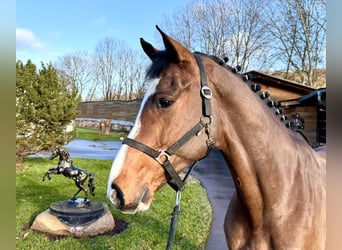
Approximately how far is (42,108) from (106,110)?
1.51m

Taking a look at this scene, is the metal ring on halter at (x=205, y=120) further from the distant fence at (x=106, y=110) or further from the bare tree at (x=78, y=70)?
the bare tree at (x=78, y=70)

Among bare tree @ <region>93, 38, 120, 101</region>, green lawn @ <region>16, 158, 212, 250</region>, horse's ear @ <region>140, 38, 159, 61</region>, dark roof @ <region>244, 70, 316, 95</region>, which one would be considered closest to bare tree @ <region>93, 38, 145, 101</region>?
bare tree @ <region>93, 38, 120, 101</region>

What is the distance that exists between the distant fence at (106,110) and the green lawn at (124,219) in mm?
1282

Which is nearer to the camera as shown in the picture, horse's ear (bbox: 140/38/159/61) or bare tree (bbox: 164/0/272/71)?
horse's ear (bbox: 140/38/159/61)

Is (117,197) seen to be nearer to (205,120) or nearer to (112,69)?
(205,120)

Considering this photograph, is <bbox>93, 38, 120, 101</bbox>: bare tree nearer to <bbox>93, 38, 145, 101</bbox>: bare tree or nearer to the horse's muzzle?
Answer: <bbox>93, 38, 145, 101</bbox>: bare tree

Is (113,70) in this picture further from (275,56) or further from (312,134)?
(312,134)

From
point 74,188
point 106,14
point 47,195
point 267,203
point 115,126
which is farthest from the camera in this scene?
point 115,126

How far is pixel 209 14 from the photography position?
536 centimetres

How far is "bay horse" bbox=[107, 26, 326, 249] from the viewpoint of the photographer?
939mm

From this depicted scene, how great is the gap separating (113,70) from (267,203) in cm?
512

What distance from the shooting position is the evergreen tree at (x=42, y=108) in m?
4.74

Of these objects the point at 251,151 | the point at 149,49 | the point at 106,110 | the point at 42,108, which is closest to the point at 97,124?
the point at 106,110
